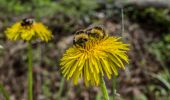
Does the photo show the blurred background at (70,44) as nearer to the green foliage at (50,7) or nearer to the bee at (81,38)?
the green foliage at (50,7)

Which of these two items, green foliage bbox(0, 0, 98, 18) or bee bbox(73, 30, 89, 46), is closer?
bee bbox(73, 30, 89, 46)

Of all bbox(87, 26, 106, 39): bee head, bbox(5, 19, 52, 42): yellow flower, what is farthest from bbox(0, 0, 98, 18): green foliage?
bbox(87, 26, 106, 39): bee head

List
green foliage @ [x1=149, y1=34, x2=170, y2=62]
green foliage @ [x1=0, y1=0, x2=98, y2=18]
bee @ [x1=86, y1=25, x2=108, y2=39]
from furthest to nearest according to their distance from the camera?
green foliage @ [x1=0, y1=0, x2=98, y2=18] → green foliage @ [x1=149, y1=34, x2=170, y2=62] → bee @ [x1=86, y1=25, x2=108, y2=39]

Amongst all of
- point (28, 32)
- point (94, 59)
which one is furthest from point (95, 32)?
point (28, 32)

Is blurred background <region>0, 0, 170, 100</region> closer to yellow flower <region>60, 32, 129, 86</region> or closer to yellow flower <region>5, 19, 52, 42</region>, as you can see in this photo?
yellow flower <region>5, 19, 52, 42</region>

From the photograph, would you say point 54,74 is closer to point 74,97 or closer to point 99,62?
point 74,97


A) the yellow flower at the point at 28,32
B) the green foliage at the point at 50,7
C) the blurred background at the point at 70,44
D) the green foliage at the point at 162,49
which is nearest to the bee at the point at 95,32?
the yellow flower at the point at 28,32

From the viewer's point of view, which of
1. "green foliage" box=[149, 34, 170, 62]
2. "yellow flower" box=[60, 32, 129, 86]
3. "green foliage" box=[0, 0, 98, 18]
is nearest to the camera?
"yellow flower" box=[60, 32, 129, 86]
